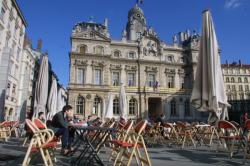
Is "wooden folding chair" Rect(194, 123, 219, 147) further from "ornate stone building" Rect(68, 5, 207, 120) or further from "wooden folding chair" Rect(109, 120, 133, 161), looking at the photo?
"ornate stone building" Rect(68, 5, 207, 120)

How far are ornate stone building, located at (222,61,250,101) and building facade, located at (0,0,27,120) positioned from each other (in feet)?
175

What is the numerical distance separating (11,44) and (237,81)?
58.2 metres

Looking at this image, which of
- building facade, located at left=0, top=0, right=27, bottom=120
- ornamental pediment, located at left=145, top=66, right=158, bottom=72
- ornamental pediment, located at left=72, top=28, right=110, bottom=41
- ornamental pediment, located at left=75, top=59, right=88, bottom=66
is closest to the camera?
building facade, located at left=0, top=0, right=27, bottom=120

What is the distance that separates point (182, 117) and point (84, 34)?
65.6ft

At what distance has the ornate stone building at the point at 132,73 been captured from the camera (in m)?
33.7

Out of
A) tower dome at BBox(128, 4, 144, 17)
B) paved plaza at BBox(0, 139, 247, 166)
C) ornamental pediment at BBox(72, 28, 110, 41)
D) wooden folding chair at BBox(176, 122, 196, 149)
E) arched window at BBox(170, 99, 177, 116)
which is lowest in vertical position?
paved plaza at BBox(0, 139, 247, 166)

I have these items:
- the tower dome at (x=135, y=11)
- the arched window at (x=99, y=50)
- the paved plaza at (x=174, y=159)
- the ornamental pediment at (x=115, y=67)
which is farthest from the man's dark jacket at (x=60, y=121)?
the tower dome at (x=135, y=11)

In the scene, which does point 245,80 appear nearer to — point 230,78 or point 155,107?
point 230,78

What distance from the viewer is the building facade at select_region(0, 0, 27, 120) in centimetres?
2472

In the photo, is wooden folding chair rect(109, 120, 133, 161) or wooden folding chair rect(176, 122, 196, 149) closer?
wooden folding chair rect(109, 120, 133, 161)

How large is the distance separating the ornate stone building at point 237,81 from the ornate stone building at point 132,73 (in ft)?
95.6

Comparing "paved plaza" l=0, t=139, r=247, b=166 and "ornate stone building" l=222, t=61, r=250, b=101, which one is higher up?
"ornate stone building" l=222, t=61, r=250, b=101

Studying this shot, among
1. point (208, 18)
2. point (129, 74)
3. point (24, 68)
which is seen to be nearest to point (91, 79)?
point (129, 74)

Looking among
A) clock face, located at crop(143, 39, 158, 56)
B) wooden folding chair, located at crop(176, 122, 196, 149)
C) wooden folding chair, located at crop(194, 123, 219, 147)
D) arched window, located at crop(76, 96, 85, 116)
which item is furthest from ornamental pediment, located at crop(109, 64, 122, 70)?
wooden folding chair, located at crop(176, 122, 196, 149)
